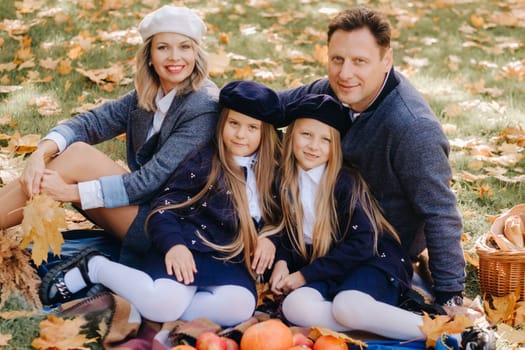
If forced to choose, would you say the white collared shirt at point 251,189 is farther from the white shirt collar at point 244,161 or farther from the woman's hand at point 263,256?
the woman's hand at point 263,256

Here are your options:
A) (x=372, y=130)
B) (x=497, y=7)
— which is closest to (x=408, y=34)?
(x=497, y=7)

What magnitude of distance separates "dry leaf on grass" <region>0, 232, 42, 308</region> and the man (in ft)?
4.94

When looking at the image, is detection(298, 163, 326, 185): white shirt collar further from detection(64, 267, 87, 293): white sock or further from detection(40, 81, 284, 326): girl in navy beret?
detection(64, 267, 87, 293): white sock

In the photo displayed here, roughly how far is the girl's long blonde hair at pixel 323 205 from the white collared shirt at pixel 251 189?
0.40ft

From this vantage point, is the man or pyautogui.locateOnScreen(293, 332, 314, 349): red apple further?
the man

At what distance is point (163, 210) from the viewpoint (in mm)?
2893

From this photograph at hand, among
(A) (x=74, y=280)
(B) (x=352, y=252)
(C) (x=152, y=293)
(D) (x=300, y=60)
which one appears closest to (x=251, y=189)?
(B) (x=352, y=252)

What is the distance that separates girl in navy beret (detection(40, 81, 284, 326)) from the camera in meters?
2.76

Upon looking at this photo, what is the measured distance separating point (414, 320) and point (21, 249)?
1745mm

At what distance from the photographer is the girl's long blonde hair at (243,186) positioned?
9.58 ft

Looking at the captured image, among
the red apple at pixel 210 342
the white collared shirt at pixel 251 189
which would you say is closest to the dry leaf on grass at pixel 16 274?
the red apple at pixel 210 342

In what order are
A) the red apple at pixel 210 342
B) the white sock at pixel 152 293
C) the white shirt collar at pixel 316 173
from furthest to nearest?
the white shirt collar at pixel 316 173
the white sock at pixel 152 293
the red apple at pixel 210 342

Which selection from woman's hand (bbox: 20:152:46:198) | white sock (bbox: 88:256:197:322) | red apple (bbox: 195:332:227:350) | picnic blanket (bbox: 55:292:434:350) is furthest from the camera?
woman's hand (bbox: 20:152:46:198)

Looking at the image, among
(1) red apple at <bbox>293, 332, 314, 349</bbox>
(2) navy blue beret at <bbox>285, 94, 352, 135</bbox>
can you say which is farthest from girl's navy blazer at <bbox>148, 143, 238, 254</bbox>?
(1) red apple at <bbox>293, 332, 314, 349</bbox>
